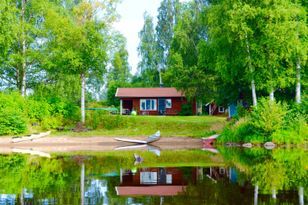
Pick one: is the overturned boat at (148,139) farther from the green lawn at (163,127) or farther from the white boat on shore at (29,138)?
the white boat on shore at (29,138)

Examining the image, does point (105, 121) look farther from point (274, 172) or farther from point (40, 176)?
point (274, 172)

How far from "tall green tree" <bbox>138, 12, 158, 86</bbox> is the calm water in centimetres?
4483

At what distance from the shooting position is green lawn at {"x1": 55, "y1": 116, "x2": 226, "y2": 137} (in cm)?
3791

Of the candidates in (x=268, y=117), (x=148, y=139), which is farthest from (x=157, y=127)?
(x=268, y=117)

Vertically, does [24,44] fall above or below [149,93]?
above

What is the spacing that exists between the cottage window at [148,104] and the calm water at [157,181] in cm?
3649

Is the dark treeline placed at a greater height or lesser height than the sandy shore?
greater

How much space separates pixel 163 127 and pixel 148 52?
27.1 meters

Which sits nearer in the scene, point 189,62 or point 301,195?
point 301,195

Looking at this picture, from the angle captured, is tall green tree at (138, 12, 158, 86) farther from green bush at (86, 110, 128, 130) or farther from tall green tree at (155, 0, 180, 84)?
green bush at (86, 110, 128, 130)

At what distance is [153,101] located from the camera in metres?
58.9

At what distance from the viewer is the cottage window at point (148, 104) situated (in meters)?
58.9

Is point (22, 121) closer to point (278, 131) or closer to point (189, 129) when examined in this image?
point (189, 129)

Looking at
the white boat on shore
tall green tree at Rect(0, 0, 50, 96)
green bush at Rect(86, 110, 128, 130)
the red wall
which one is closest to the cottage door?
the red wall
